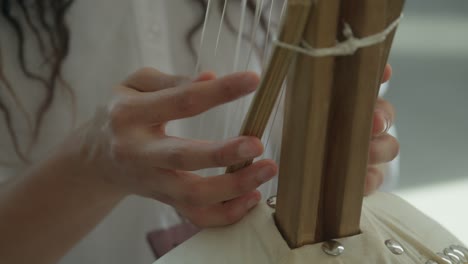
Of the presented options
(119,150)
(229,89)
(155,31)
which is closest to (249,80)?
(229,89)

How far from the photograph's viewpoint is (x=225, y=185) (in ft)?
0.95

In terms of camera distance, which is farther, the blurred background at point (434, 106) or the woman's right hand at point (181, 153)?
the blurred background at point (434, 106)

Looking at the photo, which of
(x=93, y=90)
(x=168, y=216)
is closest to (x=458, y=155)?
(x=168, y=216)

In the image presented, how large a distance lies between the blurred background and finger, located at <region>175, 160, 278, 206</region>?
26.2 inches

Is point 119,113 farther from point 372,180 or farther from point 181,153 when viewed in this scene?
point 372,180

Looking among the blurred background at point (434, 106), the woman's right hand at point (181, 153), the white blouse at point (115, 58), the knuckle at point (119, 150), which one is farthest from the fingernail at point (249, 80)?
the blurred background at point (434, 106)

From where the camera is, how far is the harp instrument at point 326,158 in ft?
0.71

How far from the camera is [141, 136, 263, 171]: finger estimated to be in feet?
0.84

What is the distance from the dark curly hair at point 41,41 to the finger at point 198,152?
273 millimetres

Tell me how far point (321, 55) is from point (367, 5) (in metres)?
0.03

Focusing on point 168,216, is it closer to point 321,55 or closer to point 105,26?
point 105,26

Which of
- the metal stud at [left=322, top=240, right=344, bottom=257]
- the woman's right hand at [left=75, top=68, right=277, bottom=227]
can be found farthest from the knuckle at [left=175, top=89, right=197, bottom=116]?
the metal stud at [left=322, top=240, right=344, bottom=257]

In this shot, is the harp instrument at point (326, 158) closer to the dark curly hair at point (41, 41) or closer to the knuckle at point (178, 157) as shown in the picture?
the knuckle at point (178, 157)

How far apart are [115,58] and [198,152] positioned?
33cm
